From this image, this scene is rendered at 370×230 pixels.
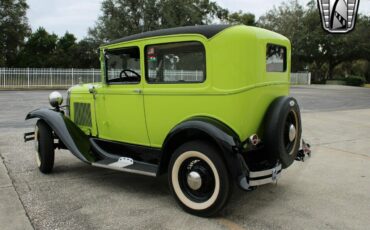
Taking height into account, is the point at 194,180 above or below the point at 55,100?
below

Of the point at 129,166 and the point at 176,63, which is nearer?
the point at 176,63

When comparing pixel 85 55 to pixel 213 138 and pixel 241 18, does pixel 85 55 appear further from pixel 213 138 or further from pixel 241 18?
pixel 213 138

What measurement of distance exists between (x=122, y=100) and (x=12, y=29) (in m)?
38.0

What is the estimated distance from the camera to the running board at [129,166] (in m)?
4.36

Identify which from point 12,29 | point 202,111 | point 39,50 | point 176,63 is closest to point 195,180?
point 202,111

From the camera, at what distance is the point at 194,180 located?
394cm

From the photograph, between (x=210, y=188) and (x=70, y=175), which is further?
(x=70, y=175)

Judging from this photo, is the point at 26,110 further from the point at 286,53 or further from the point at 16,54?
the point at 16,54

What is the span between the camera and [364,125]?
34.5 ft


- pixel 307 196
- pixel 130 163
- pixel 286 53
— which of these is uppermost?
pixel 286 53

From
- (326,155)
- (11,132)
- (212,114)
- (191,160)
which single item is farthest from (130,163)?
(11,132)

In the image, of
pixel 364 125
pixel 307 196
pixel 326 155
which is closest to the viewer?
pixel 307 196

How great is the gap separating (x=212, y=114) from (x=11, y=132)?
6.29 metres

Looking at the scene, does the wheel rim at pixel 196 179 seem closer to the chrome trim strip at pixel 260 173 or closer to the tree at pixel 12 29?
the chrome trim strip at pixel 260 173
